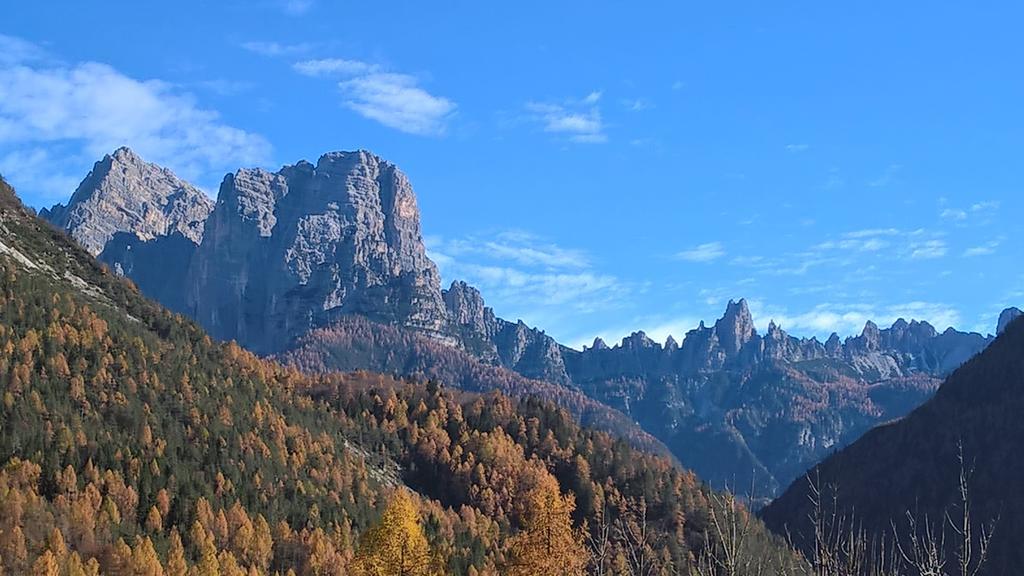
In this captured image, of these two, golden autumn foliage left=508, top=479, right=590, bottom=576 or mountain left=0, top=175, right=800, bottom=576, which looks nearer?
golden autumn foliage left=508, top=479, right=590, bottom=576

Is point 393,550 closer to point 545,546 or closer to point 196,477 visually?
point 545,546

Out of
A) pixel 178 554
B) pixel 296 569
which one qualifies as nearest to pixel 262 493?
pixel 296 569

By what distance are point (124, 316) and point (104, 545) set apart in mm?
76982

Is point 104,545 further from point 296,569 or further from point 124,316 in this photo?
point 124,316

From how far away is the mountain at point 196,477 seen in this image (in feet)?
396

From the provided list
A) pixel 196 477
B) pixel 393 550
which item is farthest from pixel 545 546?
pixel 196 477

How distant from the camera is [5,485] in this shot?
120812mm

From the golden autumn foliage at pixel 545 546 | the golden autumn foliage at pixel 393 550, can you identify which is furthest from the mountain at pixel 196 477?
the golden autumn foliage at pixel 545 546

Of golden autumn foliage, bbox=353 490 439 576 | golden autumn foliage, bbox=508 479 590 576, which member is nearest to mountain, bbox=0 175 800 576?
golden autumn foliage, bbox=353 490 439 576

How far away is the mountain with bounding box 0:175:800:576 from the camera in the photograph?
12069 cm

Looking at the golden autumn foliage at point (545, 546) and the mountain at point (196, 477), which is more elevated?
the mountain at point (196, 477)

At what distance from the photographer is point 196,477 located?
144m

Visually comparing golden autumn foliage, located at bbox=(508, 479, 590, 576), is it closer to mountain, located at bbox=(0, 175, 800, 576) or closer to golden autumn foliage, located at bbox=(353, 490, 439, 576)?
mountain, located at bbox=(0, 175, 800, 576)

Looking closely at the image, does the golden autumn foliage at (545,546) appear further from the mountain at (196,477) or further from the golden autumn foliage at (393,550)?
the golden autumn foliage at (393,550)
